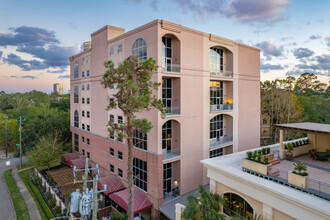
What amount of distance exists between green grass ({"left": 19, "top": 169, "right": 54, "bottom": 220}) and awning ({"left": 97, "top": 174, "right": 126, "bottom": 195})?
5239 millimetres

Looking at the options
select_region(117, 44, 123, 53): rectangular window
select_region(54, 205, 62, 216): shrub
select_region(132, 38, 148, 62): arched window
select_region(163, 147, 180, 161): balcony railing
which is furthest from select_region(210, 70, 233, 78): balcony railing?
select_region(54, 205, 62, 216): shrub

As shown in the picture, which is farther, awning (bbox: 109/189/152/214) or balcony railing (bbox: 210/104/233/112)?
balcony railing (bbox: 210/104/233/112)

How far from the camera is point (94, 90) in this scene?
29016mm

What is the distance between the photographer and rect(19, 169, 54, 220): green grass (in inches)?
787

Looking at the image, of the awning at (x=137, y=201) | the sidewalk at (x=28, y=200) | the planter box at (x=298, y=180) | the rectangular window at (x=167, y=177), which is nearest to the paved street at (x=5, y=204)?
the sidewalk at (x=28, y=200)

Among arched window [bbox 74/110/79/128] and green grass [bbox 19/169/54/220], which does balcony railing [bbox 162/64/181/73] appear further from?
arched window [bbox 74/110/79/128]

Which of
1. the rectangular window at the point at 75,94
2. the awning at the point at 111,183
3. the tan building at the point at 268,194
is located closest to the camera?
the tan building at the point at 268,194

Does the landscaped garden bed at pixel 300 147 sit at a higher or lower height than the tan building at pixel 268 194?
higher

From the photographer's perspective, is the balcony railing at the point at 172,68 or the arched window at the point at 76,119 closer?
the balcony railing at the point at 172,68

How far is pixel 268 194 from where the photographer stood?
34.5ft

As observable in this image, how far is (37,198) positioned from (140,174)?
1278 cm

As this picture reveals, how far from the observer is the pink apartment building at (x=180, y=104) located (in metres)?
19.2

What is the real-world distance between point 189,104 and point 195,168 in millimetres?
6777

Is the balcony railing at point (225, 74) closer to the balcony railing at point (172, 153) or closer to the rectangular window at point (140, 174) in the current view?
the balcony railing at point (172, 153)
